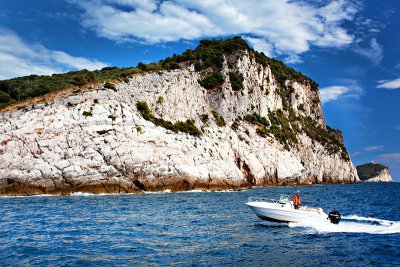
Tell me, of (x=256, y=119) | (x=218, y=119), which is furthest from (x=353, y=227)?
(x=256, y=119)

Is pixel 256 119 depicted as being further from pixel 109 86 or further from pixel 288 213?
pixel 288 213

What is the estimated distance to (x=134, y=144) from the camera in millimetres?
52562

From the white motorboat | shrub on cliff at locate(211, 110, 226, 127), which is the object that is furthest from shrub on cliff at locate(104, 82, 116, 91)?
the white motorboat

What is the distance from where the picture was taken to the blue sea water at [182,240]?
14.4 metres

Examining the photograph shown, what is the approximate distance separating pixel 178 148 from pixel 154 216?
32145 millimetres

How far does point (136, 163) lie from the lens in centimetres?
5103

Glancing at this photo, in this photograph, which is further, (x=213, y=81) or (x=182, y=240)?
(x=213, y=81)

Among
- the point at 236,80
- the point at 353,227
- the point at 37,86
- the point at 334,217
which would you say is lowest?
the point at 353,227

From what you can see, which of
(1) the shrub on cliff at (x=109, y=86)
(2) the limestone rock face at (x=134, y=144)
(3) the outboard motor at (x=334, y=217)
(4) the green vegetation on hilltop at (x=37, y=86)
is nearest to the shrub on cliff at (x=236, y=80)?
(2) the limestone rock face at (x=134, y=144)

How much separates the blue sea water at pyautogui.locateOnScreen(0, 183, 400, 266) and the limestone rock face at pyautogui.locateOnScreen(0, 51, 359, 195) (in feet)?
61.8

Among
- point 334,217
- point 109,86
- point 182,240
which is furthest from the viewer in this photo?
point 109,86

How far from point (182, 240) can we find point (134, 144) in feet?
117

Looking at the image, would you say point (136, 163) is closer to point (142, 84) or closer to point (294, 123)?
point (142, 84)

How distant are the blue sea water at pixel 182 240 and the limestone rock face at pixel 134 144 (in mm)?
18826
